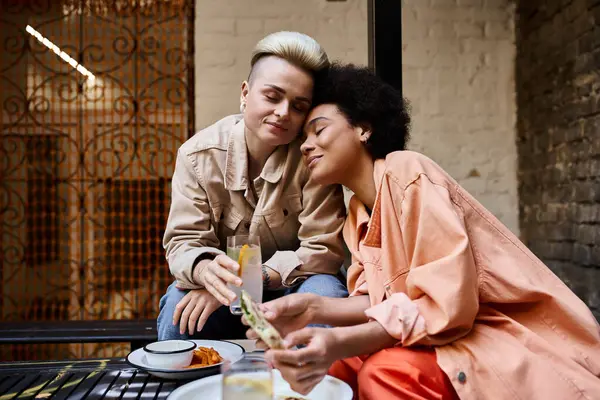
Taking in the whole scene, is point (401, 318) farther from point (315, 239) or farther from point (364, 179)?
point (315, 239)

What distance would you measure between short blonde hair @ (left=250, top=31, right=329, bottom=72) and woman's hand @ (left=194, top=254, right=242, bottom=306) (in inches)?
28.5

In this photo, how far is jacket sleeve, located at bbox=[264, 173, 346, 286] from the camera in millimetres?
1910

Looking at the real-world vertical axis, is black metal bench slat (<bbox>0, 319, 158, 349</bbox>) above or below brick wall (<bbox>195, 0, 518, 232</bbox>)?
below

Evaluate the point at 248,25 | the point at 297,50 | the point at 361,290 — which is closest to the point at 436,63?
the point at 248,25

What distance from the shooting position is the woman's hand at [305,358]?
100 cm

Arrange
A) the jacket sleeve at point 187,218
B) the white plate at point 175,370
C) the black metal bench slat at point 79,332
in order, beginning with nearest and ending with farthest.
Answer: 1. the white plate at point 175,370
2. the jacket sleeve at point 187,218
3. the black metal bench slat at point 79,332

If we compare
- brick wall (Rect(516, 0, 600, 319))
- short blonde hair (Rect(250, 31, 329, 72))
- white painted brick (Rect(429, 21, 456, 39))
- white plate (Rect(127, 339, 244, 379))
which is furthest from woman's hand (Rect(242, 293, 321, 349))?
white painted brick (Rect(429, 21, 456, 39))

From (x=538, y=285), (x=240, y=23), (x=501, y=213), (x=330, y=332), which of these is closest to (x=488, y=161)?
(x=501, y=213)

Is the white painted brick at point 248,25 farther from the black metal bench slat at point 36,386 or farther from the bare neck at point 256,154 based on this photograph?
the black metal bench slat at point 36,386

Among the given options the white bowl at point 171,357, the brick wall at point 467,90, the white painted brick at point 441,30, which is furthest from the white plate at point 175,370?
the white painted brick at point 441,30

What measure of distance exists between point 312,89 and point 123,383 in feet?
3.60

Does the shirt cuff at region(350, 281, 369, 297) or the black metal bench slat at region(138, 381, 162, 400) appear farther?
the shirt cuff at region(350, 281, 369, 297)

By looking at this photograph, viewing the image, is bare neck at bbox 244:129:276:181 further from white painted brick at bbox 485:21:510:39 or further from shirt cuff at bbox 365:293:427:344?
white painted brick at bbox 485:21:510:39

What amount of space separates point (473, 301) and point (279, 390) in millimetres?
499
